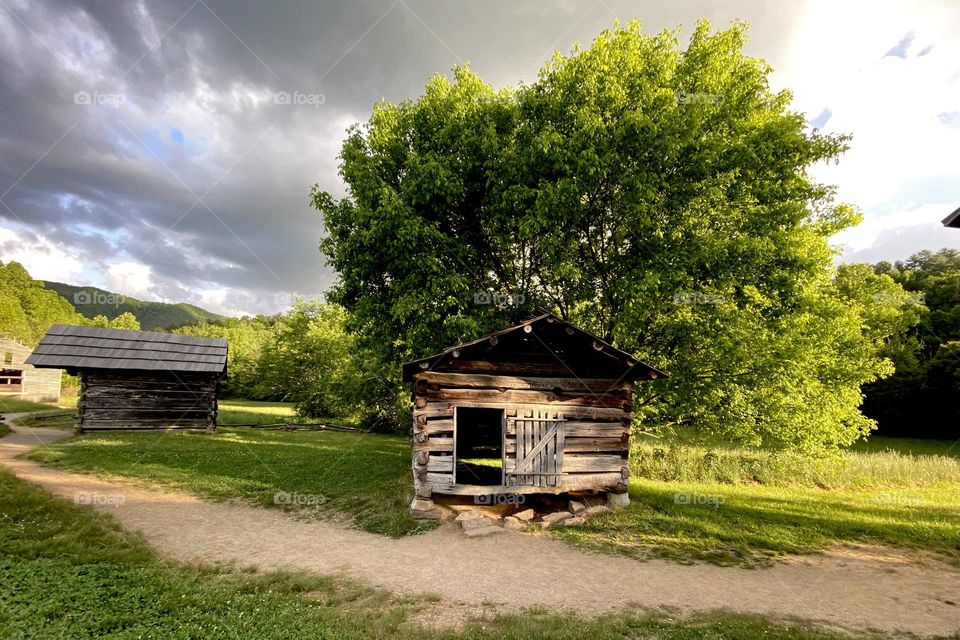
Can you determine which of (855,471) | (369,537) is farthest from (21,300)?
(855,471)

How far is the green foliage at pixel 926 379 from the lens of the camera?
115ft

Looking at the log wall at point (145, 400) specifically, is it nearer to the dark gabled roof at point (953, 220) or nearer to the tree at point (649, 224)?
the tree at point (649, 224)

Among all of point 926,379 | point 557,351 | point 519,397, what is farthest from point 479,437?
point 926,379

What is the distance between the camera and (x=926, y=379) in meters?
35.6

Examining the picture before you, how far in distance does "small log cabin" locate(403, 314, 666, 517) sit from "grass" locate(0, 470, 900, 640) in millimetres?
4802

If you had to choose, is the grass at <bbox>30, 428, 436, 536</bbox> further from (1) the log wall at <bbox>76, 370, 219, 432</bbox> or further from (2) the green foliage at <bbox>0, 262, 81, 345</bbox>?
(2) the green foliage at <bbox>0, 262, 81, 345</bbox>

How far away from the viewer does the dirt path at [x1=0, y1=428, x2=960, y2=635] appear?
23.2ft

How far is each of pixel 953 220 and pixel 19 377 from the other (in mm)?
53103

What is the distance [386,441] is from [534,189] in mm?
17464

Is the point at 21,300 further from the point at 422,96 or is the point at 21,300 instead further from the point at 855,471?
the point at 855,471

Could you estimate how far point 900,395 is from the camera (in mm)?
35906

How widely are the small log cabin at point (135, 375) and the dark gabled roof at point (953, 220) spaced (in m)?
28.2

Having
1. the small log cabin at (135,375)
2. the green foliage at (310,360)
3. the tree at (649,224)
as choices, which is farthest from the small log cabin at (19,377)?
the tree at (649,224)

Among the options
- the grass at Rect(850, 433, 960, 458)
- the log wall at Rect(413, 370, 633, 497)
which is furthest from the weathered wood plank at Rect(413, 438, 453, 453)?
the grass at Rect(850, 433, 960, 458)
